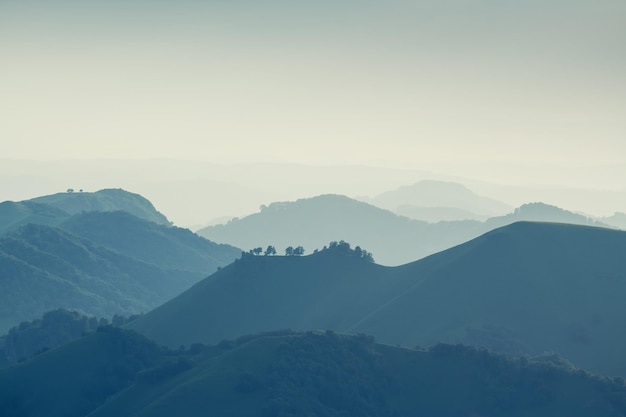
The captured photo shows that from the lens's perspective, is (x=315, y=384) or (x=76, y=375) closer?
(x=315, y=384)

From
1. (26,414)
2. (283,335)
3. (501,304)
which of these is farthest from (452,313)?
(26,414)

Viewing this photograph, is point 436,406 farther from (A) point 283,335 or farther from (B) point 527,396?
(A) point 283,335

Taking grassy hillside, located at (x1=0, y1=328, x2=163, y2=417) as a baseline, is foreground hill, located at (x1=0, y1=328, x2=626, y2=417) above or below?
above

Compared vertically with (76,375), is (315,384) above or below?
above

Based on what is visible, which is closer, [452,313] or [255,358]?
[255,358]

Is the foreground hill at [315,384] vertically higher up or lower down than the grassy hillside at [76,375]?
higher up

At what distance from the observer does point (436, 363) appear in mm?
158125

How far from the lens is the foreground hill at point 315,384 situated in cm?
14938

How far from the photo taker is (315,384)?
510 feet

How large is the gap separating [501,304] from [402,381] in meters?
41.6

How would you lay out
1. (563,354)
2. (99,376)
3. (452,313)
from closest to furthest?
(99,376) → (563,354) → (452,313)

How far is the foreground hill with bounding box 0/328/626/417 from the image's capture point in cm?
14938

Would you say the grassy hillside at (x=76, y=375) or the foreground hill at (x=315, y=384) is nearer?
the foreground hill at (x=315, y=384)

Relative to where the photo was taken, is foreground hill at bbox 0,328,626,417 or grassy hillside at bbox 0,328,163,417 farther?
grassy hillside at bbox 0,328,163,417
